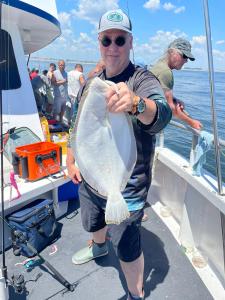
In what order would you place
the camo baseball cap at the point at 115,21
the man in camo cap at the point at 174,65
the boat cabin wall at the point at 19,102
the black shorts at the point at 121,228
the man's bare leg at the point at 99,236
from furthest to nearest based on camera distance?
the boat cabin wall at the point at 19,102 → the man in camo cap at the point at 174,65 → the man's bare leg at the point at 99,236 → the black shorts at the point at 121,228 → the camo baseball cap at the point at 115,21

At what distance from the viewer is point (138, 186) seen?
2.09 m

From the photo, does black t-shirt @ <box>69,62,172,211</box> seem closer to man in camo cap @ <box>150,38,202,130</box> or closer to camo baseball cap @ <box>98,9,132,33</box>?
camo baseball cap @ <box>98,9,132,33</box>

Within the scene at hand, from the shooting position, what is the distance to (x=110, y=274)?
2.85 meters

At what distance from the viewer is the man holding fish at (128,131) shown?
1.48 meters

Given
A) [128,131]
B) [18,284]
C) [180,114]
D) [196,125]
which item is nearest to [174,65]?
[180,114]

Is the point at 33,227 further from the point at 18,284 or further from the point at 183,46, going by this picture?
the point at 183,46

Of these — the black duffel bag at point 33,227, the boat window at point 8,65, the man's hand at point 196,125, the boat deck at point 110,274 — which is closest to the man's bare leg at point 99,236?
the boat deck at point 110,274

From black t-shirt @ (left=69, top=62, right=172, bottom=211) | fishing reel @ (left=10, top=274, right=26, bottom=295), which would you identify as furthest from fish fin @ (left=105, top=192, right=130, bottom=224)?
fishing reel @ (left=10, top=274, right=26, bottom=295)

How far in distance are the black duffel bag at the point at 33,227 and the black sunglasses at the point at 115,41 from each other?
6.60ft

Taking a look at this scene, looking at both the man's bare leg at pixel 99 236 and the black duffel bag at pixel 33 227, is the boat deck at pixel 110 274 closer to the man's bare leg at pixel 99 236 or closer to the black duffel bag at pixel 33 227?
the black duffel bag at pixel 33 227

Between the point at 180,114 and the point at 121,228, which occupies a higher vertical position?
the point at 180,114

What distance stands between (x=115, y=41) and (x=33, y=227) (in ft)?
7.10

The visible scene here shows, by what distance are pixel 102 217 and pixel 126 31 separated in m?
1.53

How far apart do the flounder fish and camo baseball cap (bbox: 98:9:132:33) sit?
618mm
